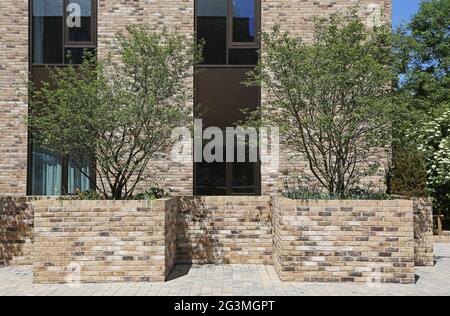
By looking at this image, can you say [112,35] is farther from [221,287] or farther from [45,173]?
[221,287]

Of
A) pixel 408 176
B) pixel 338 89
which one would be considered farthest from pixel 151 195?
pixel 408 176

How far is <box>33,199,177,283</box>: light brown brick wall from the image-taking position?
282 inches

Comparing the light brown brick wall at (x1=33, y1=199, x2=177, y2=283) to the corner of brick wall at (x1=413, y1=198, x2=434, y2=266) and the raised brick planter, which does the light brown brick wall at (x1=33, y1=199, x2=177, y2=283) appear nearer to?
the raised brick planter

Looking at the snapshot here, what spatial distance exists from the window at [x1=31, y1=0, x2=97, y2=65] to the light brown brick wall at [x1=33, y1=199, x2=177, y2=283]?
4.85 meters

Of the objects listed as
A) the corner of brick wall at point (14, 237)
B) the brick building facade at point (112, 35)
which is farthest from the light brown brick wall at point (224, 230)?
the corner of brick wall at point (14, 237)

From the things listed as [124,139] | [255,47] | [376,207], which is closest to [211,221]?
[124,139]

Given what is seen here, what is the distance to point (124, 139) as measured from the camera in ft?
27.3

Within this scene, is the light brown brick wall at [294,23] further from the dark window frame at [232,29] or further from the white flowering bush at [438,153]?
the white flowering bush at [438,153]

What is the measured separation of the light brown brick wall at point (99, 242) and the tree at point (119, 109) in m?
1.04

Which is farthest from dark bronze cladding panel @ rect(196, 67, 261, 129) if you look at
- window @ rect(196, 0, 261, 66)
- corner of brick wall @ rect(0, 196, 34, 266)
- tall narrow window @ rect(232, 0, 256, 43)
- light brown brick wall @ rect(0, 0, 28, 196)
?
corner of brick wall @ rect(0, 196, 34, 266)

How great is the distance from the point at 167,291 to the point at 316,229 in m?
2.57

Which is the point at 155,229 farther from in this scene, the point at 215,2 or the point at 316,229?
the point at 215,2

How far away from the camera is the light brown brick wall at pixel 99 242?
23.5 ft

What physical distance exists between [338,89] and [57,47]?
6.87m
